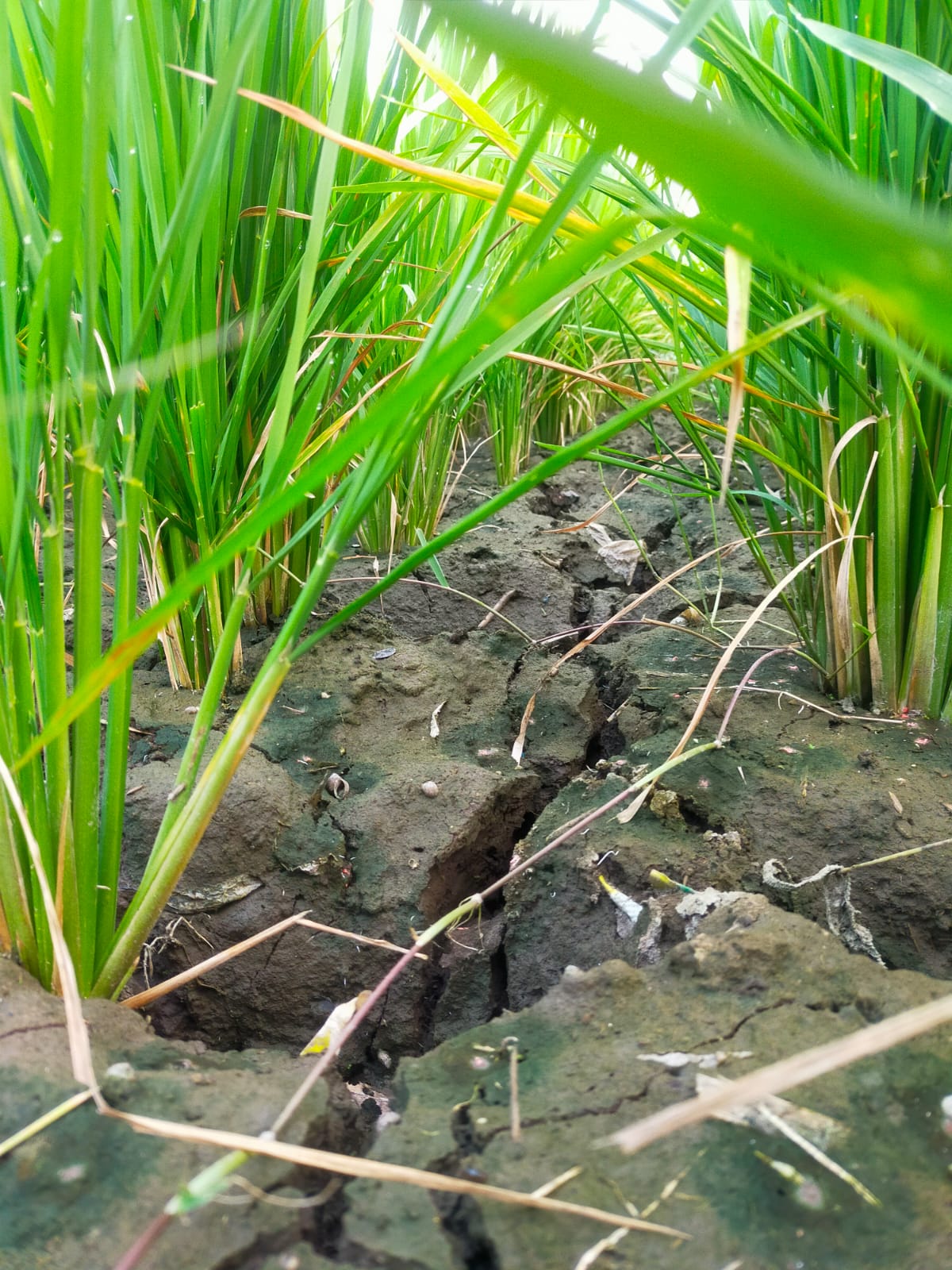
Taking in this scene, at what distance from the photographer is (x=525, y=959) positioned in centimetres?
94

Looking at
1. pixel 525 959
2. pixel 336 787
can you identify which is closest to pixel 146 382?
pixel 336 787

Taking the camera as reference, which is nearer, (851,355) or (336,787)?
(851,355)

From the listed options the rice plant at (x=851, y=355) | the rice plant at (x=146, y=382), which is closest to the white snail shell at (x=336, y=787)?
the rice plant at (x=146, y=382)

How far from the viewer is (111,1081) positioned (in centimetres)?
57

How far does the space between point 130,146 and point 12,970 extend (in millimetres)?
669

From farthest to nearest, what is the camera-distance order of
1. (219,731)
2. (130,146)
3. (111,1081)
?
(219,731) < (130,146) < (111,1081)

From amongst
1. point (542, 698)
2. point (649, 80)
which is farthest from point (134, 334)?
point (542, 698)

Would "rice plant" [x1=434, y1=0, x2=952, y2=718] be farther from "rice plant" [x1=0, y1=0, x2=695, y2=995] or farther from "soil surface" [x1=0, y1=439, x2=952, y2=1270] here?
"rice plant" [x1=0, y1=0, x2=695, y2=995]

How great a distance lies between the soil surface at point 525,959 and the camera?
0.47m

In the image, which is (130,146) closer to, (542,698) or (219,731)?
(219,731)

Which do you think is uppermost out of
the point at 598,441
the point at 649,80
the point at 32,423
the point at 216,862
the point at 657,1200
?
the point at 649,80

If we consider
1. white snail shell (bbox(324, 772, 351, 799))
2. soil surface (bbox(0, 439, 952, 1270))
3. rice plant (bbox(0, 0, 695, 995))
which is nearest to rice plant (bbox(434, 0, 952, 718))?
soil surface (bbox(0, 439, 952, 1270))

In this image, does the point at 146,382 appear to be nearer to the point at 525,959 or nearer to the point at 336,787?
the point at 336,787

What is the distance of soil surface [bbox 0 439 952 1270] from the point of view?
1.55 feet
